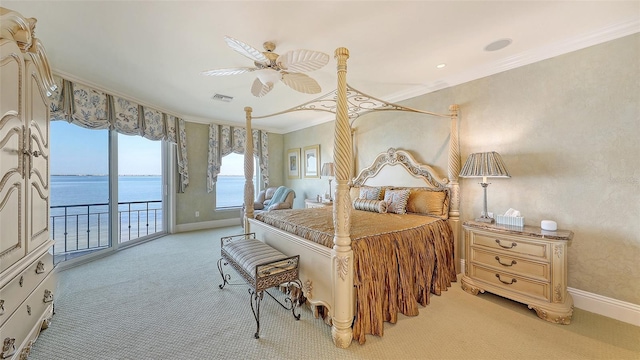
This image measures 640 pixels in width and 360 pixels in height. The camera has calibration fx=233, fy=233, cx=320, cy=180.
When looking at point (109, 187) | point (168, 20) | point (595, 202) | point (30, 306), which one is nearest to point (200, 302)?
point (30, 306)

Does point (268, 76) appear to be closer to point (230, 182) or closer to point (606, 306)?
point (606, 306)

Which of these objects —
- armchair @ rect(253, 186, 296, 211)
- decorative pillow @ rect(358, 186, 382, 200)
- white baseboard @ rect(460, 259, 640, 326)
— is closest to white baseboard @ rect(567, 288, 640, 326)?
white baseboard @ rect(460, 259, 640, 326)

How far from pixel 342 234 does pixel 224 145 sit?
488cm

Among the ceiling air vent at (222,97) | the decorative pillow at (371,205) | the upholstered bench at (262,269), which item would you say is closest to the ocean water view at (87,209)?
the ceiling air vent at (222,97)

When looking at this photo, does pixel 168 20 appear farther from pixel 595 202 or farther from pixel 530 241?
pixel 595 202

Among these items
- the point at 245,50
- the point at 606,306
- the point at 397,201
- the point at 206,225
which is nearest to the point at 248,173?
the point at 245,50

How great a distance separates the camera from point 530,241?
2.14 metres

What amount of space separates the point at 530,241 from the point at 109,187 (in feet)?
18.9

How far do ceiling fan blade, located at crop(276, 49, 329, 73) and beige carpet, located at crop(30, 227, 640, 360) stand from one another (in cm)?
227

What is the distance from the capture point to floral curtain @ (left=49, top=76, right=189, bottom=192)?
3.10 meters

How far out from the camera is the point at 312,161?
5.75 m

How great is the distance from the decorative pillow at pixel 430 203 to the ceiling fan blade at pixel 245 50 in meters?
2.44

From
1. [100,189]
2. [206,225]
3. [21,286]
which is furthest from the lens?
[206,225]

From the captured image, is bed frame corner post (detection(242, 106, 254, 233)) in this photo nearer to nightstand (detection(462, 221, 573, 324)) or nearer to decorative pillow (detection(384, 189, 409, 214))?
decorative pillow (detection(384, 189, 409, 214))
